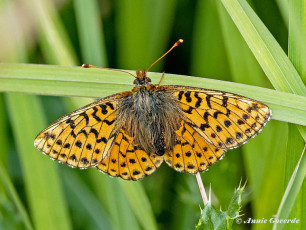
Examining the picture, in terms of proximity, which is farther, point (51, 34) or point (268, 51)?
point (51, 34)

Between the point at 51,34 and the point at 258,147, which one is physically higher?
the point at 51,34

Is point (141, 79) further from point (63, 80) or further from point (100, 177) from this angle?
point (100, 177)

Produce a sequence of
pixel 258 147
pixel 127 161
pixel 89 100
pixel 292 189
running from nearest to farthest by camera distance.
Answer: pixel 292 189 < pixel 127 161 < pixel 89 100 < pixel 258 147

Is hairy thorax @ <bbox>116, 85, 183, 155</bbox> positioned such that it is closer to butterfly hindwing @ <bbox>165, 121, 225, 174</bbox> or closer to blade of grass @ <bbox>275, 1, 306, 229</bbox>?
butterfly hindwing @ <bbox>165, 121, 225, 174</bbox>

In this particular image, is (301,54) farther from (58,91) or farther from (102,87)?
(58,91)

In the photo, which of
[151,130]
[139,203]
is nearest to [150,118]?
[151,130]

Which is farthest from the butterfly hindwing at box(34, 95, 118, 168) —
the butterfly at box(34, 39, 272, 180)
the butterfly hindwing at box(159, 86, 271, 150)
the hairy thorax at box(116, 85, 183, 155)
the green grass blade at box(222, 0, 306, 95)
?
the green grass blade at box(222, 0, 306, 95)

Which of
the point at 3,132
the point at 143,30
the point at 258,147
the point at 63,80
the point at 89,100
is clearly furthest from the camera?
the point at 143,30

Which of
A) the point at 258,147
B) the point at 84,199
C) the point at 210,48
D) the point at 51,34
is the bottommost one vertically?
the point at 84,199
